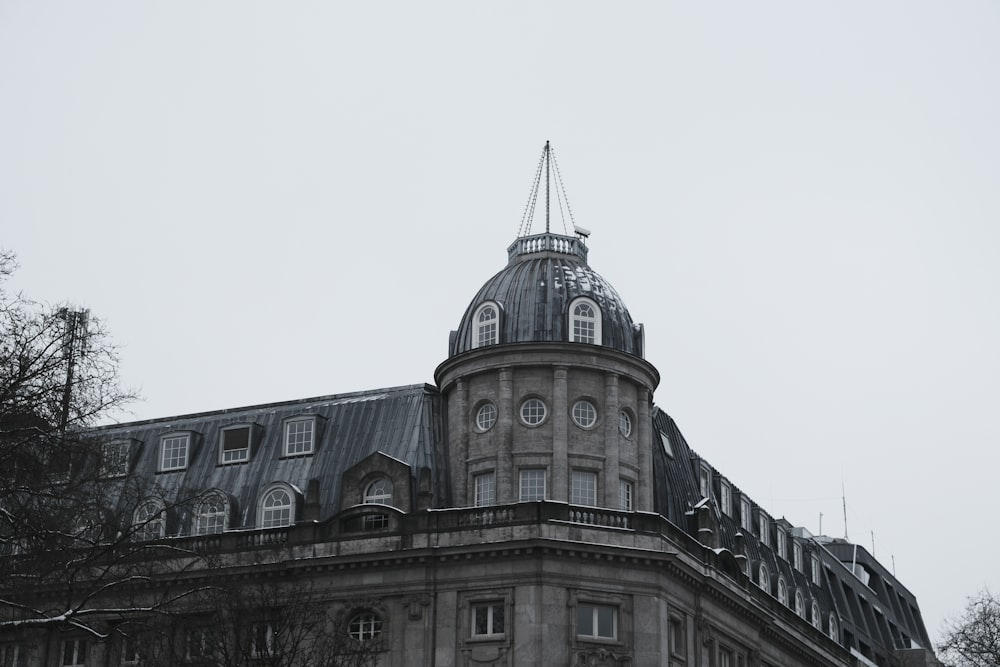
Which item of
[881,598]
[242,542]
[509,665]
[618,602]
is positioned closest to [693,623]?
[618,602]

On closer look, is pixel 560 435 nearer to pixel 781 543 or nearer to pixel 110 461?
pixel 110 461

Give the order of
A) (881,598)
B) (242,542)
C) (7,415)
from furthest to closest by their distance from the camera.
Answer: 1. (881,598)
2. (242,542)
3. (7,415)

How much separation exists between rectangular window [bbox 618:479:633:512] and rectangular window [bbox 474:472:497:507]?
5.36 meters

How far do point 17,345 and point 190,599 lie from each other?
18.7 metres

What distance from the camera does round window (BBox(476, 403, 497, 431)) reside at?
7019 centimetres

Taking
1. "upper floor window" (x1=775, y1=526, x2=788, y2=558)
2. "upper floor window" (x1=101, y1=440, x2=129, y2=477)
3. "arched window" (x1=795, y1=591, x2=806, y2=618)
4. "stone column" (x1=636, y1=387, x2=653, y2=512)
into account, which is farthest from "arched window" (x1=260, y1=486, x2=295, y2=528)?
"arched window" (x1=795, y1=591, x2=806, y2=618)

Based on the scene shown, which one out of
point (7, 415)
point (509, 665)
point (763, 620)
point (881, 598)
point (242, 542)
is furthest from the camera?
point (881, 598)

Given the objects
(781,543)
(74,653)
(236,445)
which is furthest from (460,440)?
(781,543)

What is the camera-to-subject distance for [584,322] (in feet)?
234

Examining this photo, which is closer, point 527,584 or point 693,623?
point 527,584

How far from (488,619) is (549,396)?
10256 mm

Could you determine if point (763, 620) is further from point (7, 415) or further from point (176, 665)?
point (7, 415)

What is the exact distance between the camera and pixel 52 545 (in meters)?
43.0

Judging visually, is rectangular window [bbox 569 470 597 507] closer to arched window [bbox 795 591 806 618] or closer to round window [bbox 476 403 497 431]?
round window [bbox 476 403 497 431]
